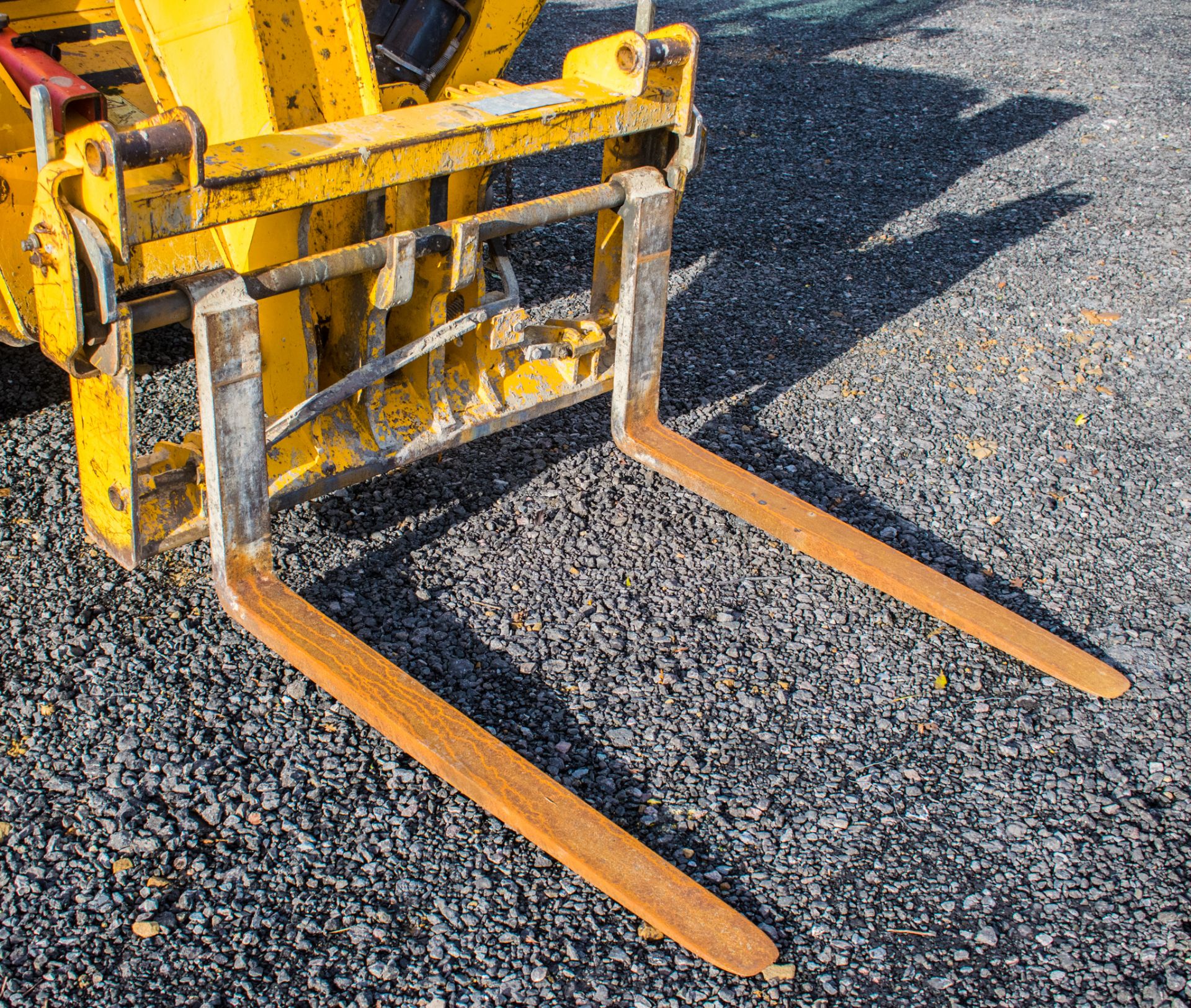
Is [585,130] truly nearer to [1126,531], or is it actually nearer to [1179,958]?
[1126,531]

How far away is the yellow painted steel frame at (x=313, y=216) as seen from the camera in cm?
236

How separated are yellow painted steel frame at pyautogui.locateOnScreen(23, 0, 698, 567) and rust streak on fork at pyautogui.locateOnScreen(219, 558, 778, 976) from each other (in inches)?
13.9

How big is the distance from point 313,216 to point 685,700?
1552 mm

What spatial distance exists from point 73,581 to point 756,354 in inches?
105

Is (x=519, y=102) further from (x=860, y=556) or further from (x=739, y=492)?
(x=860, y=556)

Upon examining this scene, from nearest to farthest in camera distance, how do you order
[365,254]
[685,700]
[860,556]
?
[365,254], [685,700], [860,556]

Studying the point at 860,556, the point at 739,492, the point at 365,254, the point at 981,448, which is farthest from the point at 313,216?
the point at 981,448

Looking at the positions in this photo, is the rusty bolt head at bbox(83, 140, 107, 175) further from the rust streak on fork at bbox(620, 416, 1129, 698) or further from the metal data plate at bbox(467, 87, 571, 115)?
the rust streak on fork at bbox(620, 416, 1129, 698)

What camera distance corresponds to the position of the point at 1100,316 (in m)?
5.07

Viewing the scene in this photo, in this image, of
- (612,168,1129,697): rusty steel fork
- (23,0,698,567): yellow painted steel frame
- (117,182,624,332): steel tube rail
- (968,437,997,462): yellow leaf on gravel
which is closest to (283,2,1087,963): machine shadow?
(612,168,1129,697): rusty steel fork

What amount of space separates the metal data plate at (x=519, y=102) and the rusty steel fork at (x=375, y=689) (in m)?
0.78

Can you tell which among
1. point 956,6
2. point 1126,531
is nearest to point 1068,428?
point 1126,531

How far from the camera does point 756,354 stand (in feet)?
15.2

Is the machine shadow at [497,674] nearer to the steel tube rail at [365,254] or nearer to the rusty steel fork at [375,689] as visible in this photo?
the rusty steel fork at [375,689]
